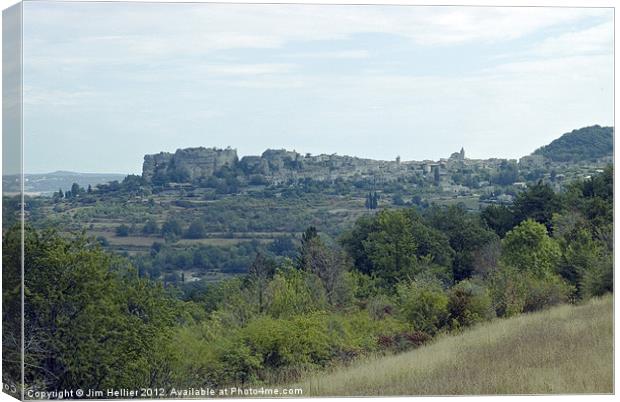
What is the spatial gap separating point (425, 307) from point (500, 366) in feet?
5.84

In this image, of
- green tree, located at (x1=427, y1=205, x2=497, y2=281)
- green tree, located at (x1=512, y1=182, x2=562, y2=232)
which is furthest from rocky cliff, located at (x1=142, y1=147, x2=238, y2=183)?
green tree, located at (x1=512, y1=182, x2=562, y2=232)

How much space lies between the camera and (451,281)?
1716 centimetres

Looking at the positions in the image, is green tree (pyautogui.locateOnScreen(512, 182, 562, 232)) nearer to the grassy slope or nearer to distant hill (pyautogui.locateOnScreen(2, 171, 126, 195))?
the grassy slope

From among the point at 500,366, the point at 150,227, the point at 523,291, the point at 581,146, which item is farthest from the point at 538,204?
the point at 150,227

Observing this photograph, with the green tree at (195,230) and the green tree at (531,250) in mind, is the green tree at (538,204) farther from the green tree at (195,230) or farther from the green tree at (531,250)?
the green tree at (195,230)

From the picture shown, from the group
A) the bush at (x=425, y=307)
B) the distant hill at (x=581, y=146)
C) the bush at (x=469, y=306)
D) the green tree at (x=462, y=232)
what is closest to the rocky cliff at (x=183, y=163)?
the bush at (x=425, y=307)

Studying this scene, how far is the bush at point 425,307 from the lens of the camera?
16.6m

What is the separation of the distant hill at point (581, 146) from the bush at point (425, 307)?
2474 millimetres

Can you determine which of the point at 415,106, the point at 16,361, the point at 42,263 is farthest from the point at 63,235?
the point at 415,106

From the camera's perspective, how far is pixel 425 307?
55.0 ft

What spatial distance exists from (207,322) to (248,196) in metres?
2.23

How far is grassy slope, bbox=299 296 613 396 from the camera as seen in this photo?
15.0 metres

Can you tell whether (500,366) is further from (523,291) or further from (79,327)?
(79,327)

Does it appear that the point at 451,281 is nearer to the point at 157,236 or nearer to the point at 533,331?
the point at 533,331
